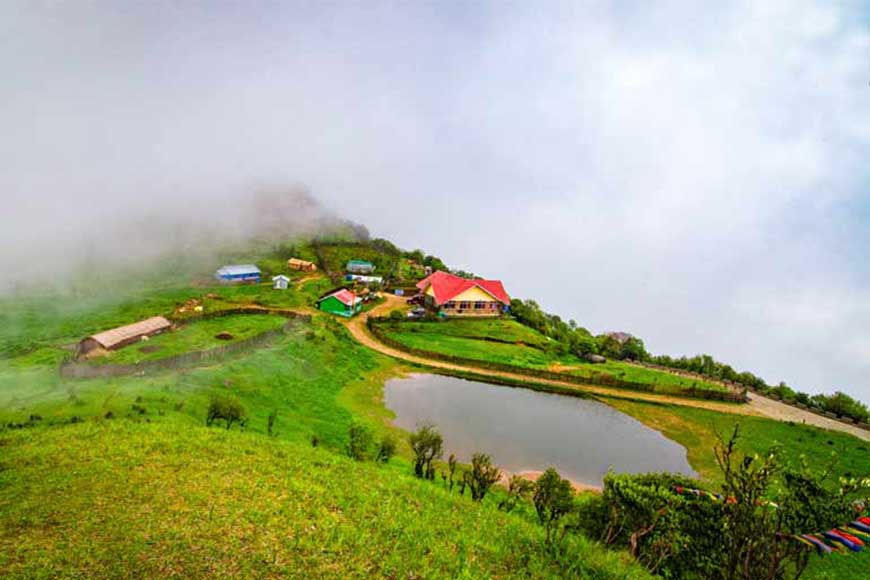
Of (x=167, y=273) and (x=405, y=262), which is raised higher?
(x=405, y=262)

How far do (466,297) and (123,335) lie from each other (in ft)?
146

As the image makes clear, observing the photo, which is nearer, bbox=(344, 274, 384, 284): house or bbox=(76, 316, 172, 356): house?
bbox=(76, 316, 172, 356): house

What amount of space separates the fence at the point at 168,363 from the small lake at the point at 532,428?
13298 millimetres

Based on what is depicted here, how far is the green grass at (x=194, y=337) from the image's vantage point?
35281 millimetres

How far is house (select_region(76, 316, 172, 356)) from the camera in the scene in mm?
35562

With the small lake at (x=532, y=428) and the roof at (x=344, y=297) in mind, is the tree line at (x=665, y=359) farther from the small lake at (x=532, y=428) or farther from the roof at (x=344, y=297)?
the roof at (x=344, y=297)

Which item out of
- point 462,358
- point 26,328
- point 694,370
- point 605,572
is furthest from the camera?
point 694,370

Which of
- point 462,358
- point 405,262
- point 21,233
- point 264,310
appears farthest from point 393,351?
point 21,233

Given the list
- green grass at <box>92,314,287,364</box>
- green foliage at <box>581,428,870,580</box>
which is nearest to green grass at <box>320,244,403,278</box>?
green grass at <box>92,314,287,364</box>

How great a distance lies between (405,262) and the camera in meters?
104

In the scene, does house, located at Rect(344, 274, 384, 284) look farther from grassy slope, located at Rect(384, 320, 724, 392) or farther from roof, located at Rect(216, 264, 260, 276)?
grassy slope, located at Rect(384, 320, 724, 392)

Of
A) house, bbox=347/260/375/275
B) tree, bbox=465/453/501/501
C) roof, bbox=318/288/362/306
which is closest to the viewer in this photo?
tree, bbox=465/453/501/501

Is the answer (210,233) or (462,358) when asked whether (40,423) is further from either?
(210,233)

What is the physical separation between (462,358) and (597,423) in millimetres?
15733
